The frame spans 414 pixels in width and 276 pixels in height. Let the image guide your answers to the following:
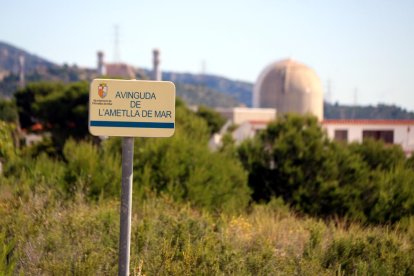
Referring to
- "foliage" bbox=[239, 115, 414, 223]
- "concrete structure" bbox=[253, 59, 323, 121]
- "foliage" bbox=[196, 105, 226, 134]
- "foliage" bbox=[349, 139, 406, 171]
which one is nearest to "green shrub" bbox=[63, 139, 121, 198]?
"foliage" bbox=[239, 115, 414, 223]

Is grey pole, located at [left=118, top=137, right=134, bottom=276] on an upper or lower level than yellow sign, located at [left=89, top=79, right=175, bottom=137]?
lower

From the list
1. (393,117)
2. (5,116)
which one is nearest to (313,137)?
(5,116)

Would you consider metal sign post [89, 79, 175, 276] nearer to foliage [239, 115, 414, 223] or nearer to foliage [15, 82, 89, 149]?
foliage [239, 115, 414, 223]

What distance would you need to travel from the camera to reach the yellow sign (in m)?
4.80

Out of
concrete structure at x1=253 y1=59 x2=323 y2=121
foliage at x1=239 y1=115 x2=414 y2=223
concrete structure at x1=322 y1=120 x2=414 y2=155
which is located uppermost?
concrete structure at x1=253 y1=59 x2=323 y2=121

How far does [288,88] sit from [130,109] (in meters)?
60.9

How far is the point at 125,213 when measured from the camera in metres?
4.74

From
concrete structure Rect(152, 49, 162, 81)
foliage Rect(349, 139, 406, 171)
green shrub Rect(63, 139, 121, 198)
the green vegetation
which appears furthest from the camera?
concrete structure Rect(152, 49, 162, 81)

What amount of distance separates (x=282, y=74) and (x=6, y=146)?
5562 centimetres

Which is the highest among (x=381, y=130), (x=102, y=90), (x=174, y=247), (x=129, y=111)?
(x=102, y=90)

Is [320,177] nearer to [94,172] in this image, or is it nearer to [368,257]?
[94,172]

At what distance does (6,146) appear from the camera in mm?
9656

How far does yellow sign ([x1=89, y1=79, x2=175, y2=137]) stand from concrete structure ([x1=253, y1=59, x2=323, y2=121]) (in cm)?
5975

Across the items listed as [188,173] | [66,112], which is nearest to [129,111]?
[188,173]
